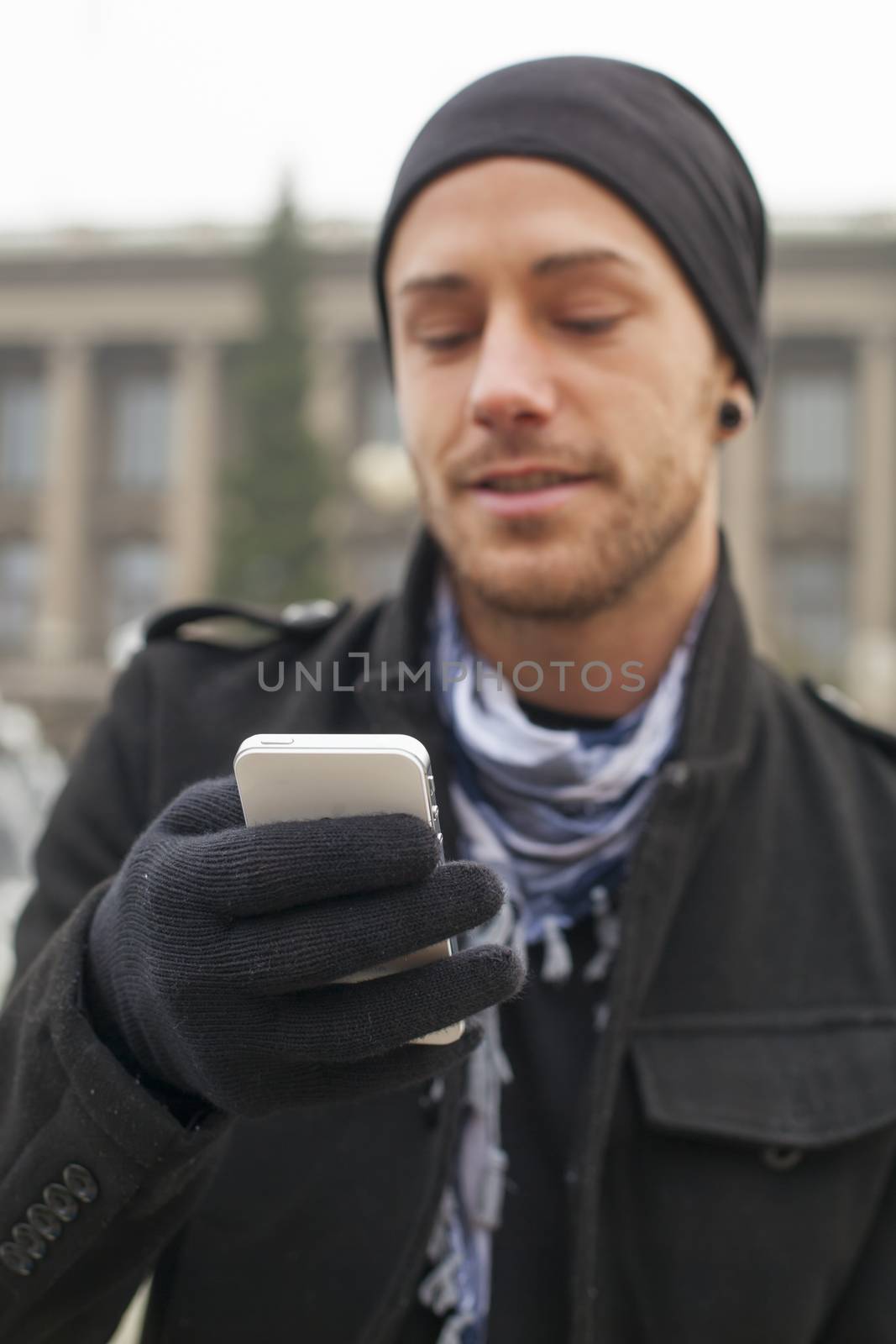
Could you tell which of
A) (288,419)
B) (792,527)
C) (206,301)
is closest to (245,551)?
(288,419)

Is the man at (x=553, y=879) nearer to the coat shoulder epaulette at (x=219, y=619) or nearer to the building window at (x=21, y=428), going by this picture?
the coat shoulder epaulette at (x=219, y=619)

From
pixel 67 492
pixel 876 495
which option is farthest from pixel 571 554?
pixel 67 492

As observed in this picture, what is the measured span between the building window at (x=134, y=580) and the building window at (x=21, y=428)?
335 cm

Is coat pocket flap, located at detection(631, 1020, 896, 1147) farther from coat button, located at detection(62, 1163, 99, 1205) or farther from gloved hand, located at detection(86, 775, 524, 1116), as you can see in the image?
coat button, located at detection(62, 1163, 99, 1205)

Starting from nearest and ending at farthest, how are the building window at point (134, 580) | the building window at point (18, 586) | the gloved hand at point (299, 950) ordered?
the gloved hand at point (299, 950)
the building window at point (134, 580)
the building window at point (18, 586)

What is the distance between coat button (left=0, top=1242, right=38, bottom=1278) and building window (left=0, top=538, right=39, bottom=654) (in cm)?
3273

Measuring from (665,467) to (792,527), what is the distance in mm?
29456

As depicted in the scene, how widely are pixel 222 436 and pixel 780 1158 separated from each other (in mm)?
31491

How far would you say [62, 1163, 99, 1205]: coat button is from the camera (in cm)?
128

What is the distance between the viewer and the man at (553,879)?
1408 mm

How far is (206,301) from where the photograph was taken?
30844 mm

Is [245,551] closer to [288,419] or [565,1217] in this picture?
[288,419]

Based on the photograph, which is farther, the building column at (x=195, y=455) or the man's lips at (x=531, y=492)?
the building column at (x=195, y=455)

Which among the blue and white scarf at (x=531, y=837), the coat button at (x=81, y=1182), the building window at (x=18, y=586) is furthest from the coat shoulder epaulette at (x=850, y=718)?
the building window at (x=18, y=586)
